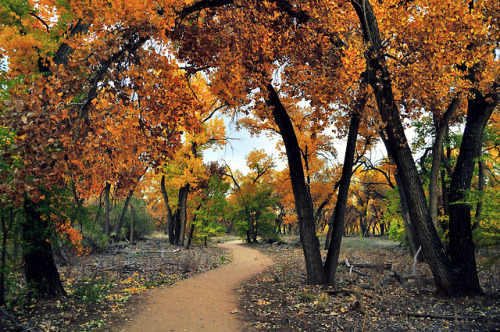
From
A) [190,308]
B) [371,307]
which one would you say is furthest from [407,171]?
[190,308]

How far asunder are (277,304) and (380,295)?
258 centimetres

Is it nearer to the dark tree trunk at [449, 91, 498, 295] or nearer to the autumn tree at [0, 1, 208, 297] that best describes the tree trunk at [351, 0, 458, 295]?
the dark tree trunk at [449, 91, 498, 295]

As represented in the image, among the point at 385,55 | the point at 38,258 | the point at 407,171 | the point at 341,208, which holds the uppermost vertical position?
the point at 385,55

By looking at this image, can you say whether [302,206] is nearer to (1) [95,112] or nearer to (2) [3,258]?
(1) [95,112]

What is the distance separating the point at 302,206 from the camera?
7.77 metres

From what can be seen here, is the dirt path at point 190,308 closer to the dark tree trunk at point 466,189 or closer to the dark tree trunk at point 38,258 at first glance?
the dark tree trunk at point 38,258

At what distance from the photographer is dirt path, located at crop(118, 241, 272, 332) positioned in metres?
5.23

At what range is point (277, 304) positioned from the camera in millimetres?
6520

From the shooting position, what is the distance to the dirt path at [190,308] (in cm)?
523

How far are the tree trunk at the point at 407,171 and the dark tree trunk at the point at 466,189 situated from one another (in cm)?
46

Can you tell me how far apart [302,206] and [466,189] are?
396cm

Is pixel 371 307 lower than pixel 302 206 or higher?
lower

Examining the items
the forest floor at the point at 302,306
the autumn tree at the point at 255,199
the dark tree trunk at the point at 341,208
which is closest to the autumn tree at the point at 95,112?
the forest floor at the point at 302,306

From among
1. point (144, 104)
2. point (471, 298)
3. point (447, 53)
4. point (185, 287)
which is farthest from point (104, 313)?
point (447, 53)
